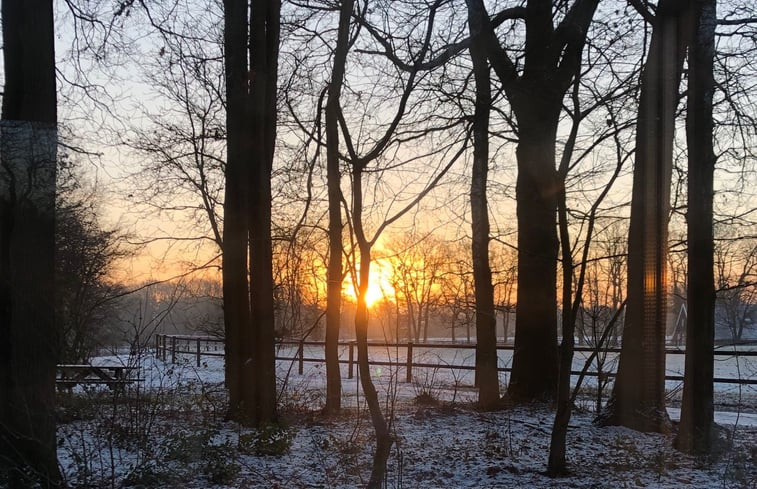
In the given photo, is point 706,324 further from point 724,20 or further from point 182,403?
point 182,403

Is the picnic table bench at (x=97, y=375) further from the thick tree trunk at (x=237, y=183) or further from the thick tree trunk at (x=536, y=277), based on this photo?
the thick tree trunk at (x=536, y=277)

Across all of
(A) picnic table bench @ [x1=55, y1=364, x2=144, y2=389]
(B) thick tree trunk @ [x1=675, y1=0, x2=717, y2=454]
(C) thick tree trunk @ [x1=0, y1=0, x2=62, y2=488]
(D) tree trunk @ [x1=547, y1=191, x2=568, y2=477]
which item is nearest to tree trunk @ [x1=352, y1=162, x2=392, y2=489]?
(D) tree trunk @ [x1=547, y1=191, x2=568, y2=477]

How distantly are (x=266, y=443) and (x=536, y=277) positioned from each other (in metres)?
4.97

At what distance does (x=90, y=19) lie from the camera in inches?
292

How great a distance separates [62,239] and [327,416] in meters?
13.2

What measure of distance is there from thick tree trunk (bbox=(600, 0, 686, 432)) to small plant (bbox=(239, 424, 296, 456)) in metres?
4.14

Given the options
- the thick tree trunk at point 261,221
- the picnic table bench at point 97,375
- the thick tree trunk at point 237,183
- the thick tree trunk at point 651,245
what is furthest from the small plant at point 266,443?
the thick tree trunk at point 651,245

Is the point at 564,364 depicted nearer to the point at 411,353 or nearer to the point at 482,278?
the point at 482,278

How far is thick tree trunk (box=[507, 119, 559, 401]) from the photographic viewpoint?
932 centimetres

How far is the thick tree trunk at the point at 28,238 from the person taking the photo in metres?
5.11

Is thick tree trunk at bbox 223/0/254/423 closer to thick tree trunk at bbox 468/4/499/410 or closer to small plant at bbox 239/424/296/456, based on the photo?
small plant at bbox 239/424/296/456

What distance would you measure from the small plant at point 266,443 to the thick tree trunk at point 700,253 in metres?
4.31

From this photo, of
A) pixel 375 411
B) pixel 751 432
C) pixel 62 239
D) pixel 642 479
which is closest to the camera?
pixel 375 411

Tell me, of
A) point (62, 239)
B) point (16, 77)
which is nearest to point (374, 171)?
point (16, 77)
